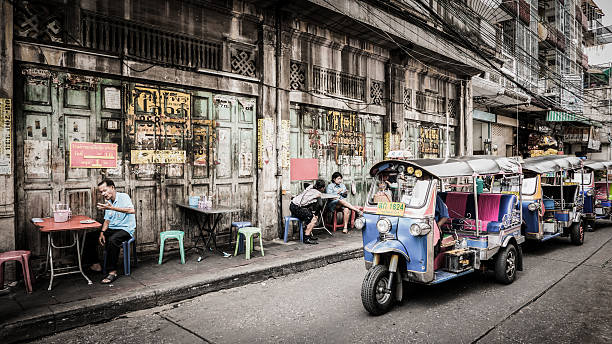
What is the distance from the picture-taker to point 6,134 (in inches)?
229

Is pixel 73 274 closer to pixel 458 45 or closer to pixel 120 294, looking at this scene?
pixel 120 294

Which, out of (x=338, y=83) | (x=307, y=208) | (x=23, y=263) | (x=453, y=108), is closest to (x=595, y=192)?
(x=453, y=108)

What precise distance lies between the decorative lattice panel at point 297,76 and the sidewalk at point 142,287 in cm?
455

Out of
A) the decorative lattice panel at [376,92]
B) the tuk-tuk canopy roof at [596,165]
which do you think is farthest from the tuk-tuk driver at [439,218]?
the tuk-tuk canopy roof at [596,165]

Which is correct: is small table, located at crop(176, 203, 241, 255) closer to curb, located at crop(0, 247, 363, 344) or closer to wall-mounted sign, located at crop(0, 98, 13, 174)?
curb, located at crop(0, 247, 363, 344)

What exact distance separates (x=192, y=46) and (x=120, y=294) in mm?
5441

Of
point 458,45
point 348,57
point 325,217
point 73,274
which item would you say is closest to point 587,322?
point 325,217

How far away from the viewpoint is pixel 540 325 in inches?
174

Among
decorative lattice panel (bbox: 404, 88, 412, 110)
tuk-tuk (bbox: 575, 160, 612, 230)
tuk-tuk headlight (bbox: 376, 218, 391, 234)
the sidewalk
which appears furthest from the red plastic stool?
tuk-tuk (bbox: 575, 160, 612, 230)

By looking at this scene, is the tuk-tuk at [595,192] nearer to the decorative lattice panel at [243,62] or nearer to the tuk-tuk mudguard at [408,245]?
the tuk-tuk mudguard at [408,245]

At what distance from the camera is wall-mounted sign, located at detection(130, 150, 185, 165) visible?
7.30 meters

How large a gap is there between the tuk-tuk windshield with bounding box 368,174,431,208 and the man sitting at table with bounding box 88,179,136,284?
422cm

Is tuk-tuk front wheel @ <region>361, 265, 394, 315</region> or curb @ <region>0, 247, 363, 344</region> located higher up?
tuk-tuk front wheel @ <region>361, 265, 394, 315</region>

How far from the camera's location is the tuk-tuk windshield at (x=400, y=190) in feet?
17.3
